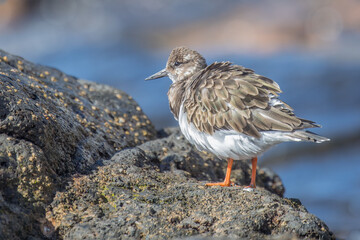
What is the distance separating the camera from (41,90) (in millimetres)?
4742

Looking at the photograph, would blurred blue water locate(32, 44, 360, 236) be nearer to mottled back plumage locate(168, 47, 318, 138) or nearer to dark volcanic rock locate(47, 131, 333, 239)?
mottled back plumage locate(168, 47, 318, 138)

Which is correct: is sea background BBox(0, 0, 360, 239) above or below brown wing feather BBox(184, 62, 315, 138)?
above

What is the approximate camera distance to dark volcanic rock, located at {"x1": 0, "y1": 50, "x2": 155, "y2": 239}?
3.64 m

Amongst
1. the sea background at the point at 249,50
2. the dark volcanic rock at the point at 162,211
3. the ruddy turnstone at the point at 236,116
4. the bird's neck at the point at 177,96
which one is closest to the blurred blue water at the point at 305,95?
the sea background at the point at 249,50

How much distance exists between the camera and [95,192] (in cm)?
396

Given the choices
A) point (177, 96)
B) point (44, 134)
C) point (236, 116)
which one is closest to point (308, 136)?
point (236, 116)

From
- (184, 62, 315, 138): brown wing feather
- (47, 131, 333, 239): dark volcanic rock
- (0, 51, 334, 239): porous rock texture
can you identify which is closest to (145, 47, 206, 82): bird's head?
(184, 62, 315, 138): brown wing feather

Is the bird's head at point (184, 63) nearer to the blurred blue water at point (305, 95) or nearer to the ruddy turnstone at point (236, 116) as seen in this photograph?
the ruddy turnstone at point (236, 116)

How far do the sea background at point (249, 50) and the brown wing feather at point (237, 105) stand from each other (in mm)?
4805

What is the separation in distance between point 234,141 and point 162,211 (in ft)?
3.81

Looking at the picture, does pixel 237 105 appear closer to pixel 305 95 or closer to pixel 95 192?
pixel 95 192

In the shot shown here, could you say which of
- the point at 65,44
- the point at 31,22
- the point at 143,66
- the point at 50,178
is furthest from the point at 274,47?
the point at 50,178

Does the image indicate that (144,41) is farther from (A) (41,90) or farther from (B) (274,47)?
(A) (41,90)

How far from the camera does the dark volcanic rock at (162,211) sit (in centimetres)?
355
